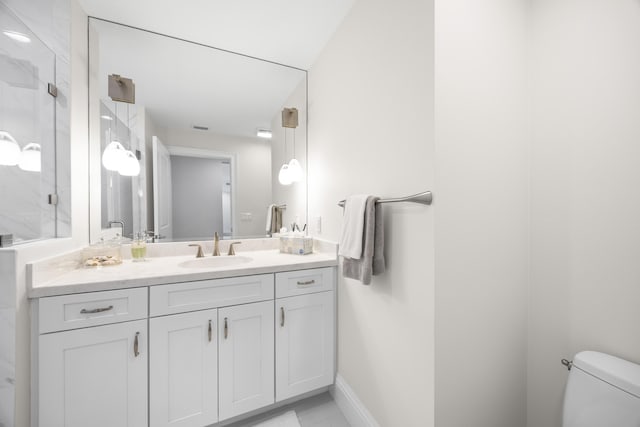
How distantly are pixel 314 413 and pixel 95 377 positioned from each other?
115 cm

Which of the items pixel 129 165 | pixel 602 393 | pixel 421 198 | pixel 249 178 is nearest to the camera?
pixel 602 393

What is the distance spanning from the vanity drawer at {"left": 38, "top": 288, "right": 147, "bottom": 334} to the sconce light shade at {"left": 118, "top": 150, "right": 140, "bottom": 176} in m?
0.87

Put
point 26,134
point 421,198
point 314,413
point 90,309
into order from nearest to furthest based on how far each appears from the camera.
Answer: point 421,198 → point 90,309 → point 26,134 → point 314,413

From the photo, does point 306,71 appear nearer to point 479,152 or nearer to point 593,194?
point 479,152

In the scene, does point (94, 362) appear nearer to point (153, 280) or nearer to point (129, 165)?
point (153, 280)

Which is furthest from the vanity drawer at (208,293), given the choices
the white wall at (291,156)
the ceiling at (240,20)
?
the ceiling at (240,20)

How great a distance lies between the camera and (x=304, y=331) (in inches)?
59.7

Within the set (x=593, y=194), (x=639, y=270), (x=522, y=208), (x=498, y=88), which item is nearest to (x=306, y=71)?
(x=498, y=88)

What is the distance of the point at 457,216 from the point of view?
3.23 feet

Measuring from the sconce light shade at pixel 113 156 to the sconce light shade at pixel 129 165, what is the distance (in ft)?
0.05

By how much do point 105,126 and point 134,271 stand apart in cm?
95

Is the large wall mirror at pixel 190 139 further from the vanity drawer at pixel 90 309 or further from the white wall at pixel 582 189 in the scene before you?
the white wall at pixel 582 189

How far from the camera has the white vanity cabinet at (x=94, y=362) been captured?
1017 millimetres

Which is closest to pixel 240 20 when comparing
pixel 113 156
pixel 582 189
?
pixel 113 156
